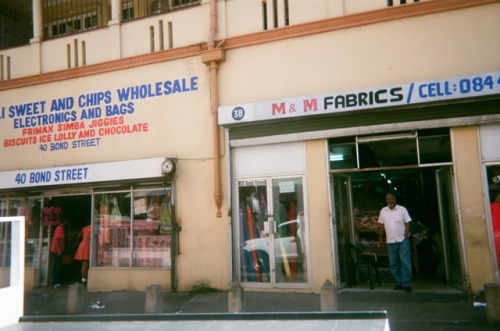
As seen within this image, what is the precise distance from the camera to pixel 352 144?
9.62 metres

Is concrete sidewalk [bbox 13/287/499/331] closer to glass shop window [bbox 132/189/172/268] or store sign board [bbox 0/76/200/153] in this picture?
glass shop window [bbox 132/189/172/268]

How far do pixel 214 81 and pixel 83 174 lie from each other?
4.23 metres

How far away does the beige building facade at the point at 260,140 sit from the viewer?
890cm

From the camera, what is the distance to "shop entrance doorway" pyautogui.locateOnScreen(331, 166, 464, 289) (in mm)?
9539

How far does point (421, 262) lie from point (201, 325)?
8707 millimetres

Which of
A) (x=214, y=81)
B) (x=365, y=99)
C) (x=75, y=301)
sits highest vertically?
(x=214, y=81)

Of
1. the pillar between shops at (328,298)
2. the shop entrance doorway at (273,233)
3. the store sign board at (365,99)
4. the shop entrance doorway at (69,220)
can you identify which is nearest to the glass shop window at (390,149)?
the store sign board at (365,99)

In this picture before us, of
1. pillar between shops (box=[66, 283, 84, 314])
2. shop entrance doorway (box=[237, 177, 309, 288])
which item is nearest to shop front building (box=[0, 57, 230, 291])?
shop entrance doorway (box=[237, 177, 309, 288])

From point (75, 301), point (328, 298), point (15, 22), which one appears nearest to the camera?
point (328, 298)

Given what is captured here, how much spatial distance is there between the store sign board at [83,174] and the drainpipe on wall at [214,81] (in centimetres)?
135

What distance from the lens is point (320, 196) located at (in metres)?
9.67

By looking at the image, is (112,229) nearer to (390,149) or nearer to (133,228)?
(133,228)

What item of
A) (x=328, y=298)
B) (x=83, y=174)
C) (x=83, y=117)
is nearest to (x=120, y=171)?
(x=83, y=174)

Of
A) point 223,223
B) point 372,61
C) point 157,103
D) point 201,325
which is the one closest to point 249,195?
point 223,223
